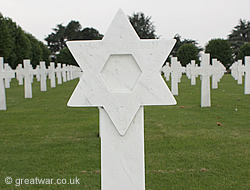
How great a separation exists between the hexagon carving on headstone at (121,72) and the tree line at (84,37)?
3236 cm

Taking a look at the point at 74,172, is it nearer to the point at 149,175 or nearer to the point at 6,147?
the point at 149,175

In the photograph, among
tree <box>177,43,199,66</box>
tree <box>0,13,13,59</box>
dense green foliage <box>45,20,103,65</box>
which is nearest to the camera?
tree <box>0,13,13,59</box>

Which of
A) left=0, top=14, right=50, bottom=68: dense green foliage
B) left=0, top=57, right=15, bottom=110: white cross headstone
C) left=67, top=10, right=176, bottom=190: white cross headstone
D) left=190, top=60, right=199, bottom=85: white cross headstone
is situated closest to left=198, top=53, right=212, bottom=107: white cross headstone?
left=190, top=60, right=199, bottom=85: white cross headstone

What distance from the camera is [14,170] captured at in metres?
4.26

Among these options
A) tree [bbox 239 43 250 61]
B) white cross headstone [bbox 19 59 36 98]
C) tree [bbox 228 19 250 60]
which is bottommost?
white cross headstone [bbox 19 59 36 98]

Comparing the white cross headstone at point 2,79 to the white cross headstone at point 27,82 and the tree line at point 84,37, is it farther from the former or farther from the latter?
the tree line at point 84,37

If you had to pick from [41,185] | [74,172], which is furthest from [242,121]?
[41,185]

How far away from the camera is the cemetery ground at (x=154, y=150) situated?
3.81 metres

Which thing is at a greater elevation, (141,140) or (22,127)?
(141,140)

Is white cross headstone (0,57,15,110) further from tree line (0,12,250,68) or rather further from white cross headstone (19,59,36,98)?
tree line (0,12,250,68)

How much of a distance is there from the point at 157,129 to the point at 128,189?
165 inches

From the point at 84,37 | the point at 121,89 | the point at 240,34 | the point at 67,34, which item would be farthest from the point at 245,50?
the point at 67,34

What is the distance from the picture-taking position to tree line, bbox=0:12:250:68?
116 ft

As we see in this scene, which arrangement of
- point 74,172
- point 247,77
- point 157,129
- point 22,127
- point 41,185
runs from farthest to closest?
1. point 247,77
2. point 22,127
3. point 157,129
4. point 74,172
5. point 41,185
